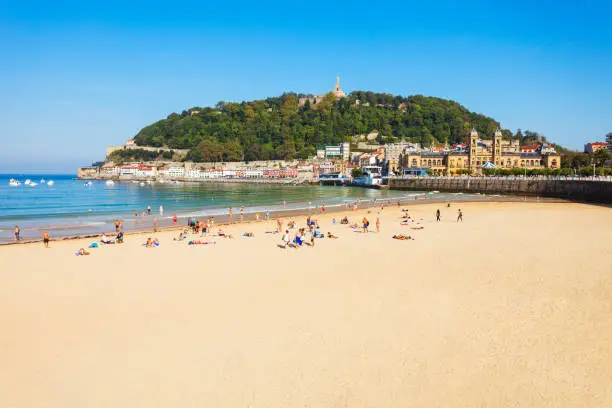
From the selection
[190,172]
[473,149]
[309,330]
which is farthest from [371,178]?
[309,330]

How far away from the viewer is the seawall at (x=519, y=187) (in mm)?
43969

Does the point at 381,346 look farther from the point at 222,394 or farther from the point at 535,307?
the point at 535,307

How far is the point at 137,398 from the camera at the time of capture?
20.8ft

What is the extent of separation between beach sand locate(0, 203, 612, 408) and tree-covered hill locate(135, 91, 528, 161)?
487 feet

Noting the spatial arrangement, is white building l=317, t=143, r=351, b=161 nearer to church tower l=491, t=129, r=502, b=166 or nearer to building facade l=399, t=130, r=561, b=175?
building facade l=399, t=130, r=561, b=175

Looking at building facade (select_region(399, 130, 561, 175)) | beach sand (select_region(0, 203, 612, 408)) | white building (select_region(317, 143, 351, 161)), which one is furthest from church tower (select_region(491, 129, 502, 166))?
beach sand (select_region(0, 203, 612, 408))

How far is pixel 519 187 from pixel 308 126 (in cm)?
12599

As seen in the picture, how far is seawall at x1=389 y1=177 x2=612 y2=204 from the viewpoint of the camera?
44.0 meters

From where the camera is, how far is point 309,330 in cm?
864

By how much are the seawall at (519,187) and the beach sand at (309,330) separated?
32.9 meters

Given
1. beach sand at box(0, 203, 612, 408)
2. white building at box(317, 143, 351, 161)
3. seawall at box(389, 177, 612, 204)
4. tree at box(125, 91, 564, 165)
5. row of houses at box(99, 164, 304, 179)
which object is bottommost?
beach sand at box(0, 203, 612, 408)

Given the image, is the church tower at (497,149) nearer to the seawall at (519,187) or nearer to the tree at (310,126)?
the seawall at (519,187)

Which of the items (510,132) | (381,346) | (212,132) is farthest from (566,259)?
(212,132)

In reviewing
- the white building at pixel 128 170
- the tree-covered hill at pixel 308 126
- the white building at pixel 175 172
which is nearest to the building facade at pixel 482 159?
the tree-covered hill at pixel 308 126
